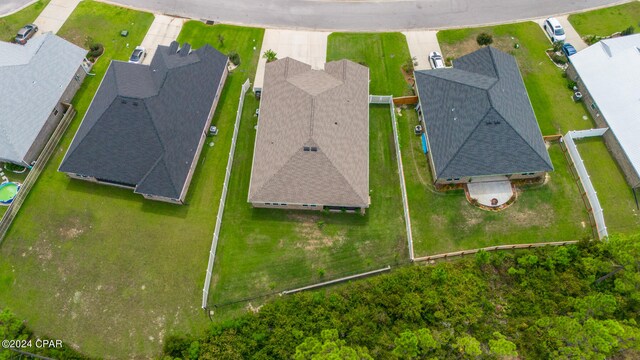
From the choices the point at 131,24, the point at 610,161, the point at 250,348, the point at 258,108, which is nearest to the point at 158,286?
the point at 250,348

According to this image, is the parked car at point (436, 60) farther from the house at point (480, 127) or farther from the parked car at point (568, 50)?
the parked car at point (568, 50)

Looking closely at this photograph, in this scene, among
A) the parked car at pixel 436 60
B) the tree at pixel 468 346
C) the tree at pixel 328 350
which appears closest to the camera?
the tree at pixel 328 350

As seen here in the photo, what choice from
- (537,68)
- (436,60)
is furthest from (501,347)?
(537,68)

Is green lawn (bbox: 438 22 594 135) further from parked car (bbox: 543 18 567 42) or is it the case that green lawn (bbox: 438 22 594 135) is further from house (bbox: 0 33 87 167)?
house (bbox: 0 33 87 167)

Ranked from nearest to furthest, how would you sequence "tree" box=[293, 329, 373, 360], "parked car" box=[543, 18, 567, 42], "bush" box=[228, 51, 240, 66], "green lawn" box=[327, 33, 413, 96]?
1. "tree" box=[293, 329, 373, 360]
2. "green lawn" box=[327, 33, 413, 96]
3. "bush" box=[228, 51, 240, 66]
4. "parked car" box=[543, 18, 567, 42]

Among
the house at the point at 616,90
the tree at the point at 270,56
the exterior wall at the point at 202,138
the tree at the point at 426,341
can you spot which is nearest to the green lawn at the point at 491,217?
the house at the point at 616,90

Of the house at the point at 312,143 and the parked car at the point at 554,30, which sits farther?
the parked car at the point at 554,30

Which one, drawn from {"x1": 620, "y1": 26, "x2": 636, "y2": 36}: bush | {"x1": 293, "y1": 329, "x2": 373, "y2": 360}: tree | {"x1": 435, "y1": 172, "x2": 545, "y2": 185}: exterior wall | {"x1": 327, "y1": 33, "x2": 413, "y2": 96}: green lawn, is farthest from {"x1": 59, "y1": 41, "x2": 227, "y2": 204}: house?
{"x1": 620, "y1": 26, "x2": 636, "y2": 36}: bush
